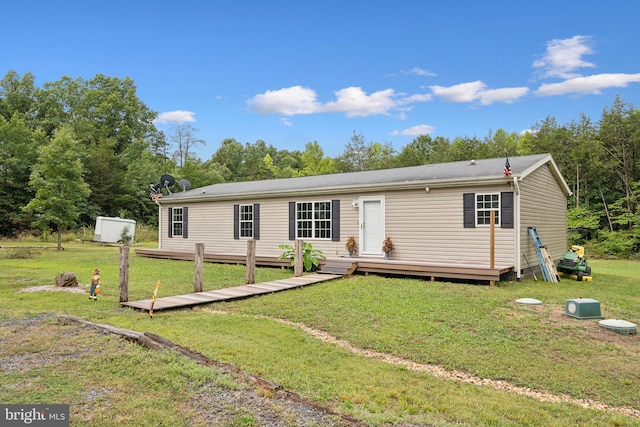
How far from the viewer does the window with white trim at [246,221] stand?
1408cm

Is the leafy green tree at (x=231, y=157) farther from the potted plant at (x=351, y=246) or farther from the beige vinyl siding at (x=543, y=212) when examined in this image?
the beige vinyl siding at (x=543, y=212)

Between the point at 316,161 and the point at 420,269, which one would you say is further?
the point at 316,161

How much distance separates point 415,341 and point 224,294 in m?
4.13

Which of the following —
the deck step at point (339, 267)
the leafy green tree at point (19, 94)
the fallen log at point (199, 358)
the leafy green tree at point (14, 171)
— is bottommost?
the fallen log at point (199, 358)

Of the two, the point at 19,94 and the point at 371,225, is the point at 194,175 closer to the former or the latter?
the point at 19,94

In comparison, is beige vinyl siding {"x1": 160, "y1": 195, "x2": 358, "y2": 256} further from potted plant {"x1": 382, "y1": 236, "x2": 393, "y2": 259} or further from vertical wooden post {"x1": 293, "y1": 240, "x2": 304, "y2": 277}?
vertical wooden post {"x1": 293, "y1": 240, "x2": 304, "y2": 277}

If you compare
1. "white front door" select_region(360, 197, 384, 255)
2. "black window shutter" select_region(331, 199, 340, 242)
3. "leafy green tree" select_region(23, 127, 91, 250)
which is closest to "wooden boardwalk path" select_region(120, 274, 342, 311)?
"white front door" select_region(360, 197, 384, 255)

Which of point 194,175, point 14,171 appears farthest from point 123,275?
point 194,175

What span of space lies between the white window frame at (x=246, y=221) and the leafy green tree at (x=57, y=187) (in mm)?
9978

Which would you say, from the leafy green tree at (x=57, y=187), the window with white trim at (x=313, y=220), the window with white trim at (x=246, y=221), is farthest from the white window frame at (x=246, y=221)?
the leafy green tree at (x=57, y=187)

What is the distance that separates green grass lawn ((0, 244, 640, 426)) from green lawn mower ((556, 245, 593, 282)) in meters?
1.02

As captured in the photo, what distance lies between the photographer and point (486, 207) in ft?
32.3

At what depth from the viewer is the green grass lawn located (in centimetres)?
316

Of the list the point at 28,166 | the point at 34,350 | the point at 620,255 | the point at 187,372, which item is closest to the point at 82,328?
the point at 34,350
